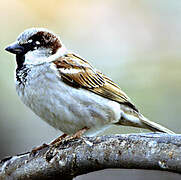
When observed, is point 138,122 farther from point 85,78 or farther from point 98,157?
Answer: point 98,157

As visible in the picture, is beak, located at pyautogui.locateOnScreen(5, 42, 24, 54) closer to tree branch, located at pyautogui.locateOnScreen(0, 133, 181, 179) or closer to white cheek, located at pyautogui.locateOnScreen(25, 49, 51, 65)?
white cheek, located at pyautogui.locateOnScreen(25, 49, 51, 65)

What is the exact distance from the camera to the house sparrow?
339 centimetres

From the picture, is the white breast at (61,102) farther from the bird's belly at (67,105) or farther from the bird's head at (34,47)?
the bird's head at (34,47)

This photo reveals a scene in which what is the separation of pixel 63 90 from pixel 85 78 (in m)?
0.33

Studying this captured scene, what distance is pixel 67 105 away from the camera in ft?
11.2

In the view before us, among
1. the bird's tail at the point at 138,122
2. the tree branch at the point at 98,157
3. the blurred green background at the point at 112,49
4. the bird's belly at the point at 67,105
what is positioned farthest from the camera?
the blurred green background at the point at 112,49

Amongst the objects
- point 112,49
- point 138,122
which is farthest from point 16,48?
point 112,49

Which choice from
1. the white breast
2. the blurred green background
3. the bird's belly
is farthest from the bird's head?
the blurred green background

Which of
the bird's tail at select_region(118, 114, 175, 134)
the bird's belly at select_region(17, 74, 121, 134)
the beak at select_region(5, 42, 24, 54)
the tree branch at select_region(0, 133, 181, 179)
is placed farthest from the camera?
the bird's tail at select_region(118, 114, 175, 134)

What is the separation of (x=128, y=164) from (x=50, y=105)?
4.02 ft

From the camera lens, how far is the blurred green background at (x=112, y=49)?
541cm

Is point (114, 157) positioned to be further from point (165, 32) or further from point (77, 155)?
point (165, 32)

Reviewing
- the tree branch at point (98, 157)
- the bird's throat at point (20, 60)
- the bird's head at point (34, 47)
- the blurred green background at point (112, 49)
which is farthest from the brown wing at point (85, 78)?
the blurred green background at point (112, 49)

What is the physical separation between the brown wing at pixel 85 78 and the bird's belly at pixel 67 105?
0.19 feet
